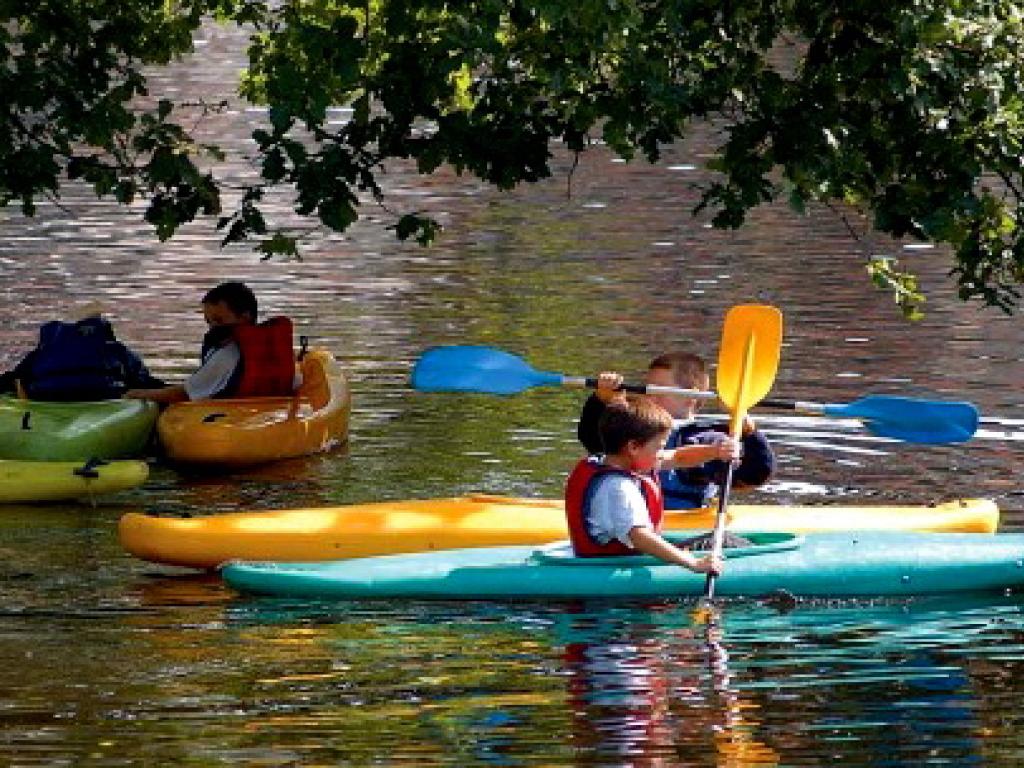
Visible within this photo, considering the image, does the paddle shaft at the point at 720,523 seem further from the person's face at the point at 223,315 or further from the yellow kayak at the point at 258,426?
the person's face at the point at 223,315

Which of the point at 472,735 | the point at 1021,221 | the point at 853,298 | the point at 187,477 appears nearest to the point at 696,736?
the point at 472,735

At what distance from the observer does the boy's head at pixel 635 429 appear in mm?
9039

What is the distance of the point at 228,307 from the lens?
12.7 metres

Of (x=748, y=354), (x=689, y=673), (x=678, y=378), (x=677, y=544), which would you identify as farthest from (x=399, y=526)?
(x=689, y=673)

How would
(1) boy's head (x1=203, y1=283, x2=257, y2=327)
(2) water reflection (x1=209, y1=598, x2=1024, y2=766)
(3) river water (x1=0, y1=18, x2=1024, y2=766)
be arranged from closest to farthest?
(2) water reflection (x1=209, y1=598, x2=1024, y2=766) → (3) river water (x1=0, y1=18, x2=1024, y2=766) → (1) boy's head (x1=203, y1=283, x2=257, y2=327)

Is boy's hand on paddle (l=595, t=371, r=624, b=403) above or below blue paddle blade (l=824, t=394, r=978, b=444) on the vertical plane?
above

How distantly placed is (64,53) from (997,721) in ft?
19.9

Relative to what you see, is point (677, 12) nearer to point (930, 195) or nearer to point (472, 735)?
point (930, 195)

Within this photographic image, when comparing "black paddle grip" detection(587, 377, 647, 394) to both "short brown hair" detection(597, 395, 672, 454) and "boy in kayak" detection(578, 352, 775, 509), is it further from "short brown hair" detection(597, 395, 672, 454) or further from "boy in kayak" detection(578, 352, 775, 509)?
"short brown hair" detection(597, 395, 672, 454)

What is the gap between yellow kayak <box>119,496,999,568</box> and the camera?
9.79 metres

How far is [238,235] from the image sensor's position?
37.9 ft

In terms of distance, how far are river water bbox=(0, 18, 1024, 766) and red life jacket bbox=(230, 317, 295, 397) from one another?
508mm

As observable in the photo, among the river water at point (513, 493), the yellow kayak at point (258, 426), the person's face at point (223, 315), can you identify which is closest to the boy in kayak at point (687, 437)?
the river water at point (513, 493)

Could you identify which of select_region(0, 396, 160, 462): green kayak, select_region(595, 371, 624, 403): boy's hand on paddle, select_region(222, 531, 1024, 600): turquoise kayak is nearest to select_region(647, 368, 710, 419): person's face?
select_region(595, 371, 624, 403): boy's hand on paddle
